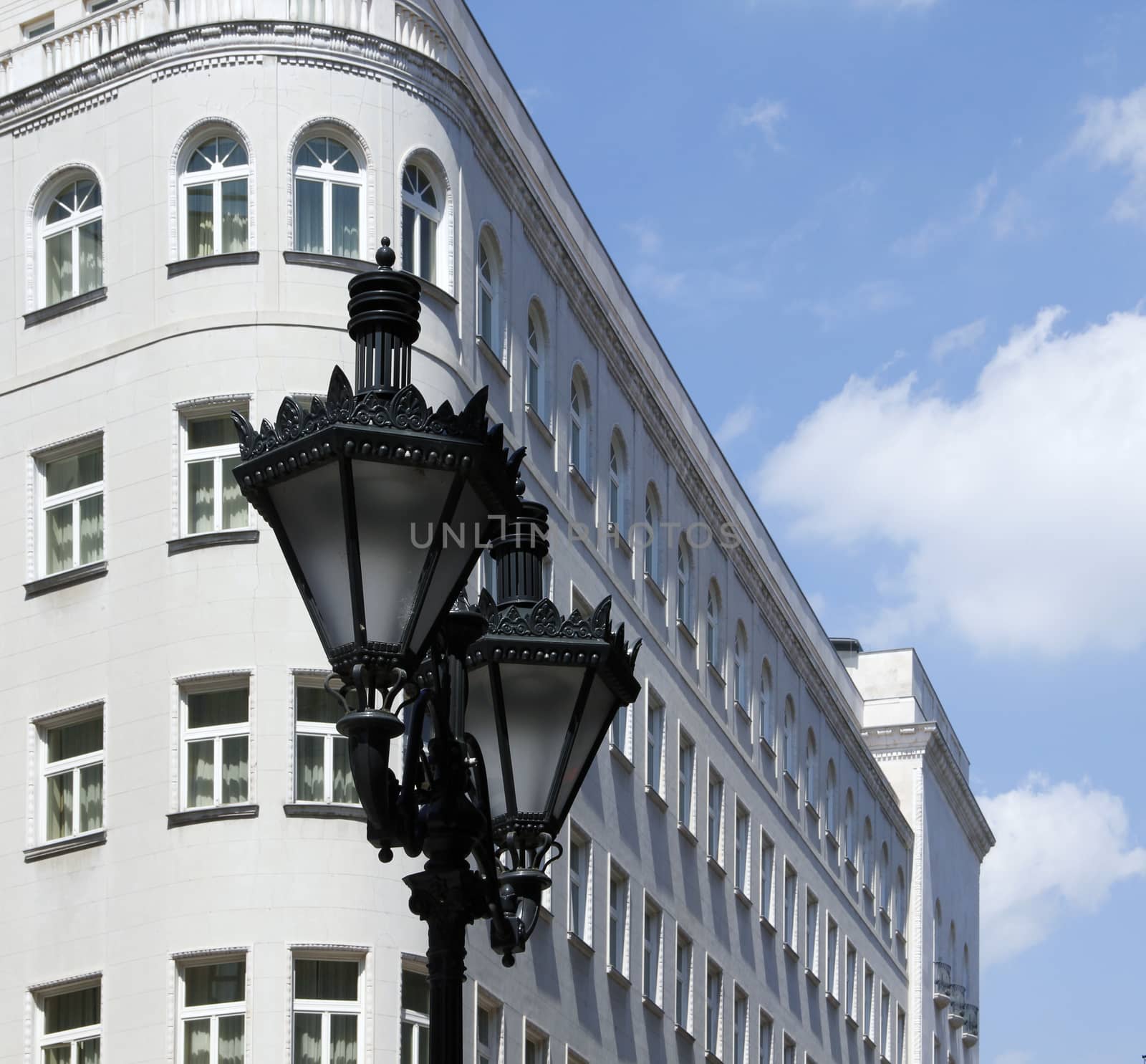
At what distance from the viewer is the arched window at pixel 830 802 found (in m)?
55.0

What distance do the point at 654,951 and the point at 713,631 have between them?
8.05 meters

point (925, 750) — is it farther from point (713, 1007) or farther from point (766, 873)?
point (713, 1007)

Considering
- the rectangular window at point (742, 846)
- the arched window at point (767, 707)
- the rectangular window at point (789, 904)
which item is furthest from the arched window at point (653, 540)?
the rectangular window at point (789, 904)

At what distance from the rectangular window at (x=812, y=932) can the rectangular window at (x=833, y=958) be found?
1.18 metres

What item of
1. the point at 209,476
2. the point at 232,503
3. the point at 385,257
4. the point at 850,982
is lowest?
the point at 385,257

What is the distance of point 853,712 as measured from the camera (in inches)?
2308

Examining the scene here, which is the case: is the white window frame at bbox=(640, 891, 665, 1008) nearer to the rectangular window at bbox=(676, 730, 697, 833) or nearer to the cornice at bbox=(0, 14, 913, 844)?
the rectangular window at bbox=(676, 730, 697, 833)

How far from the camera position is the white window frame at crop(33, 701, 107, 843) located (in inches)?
1148

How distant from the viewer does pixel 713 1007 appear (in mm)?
43375

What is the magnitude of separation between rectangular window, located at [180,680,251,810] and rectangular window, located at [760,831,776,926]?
20.6m

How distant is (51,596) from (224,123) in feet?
19.6

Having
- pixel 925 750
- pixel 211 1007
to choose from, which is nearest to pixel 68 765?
pixel 211 1007

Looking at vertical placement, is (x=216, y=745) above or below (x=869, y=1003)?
below

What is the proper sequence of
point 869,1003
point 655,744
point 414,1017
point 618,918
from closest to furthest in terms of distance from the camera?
1. point 414,1017
2. point 618,918
3. point 655,744
4. point 869,1003
